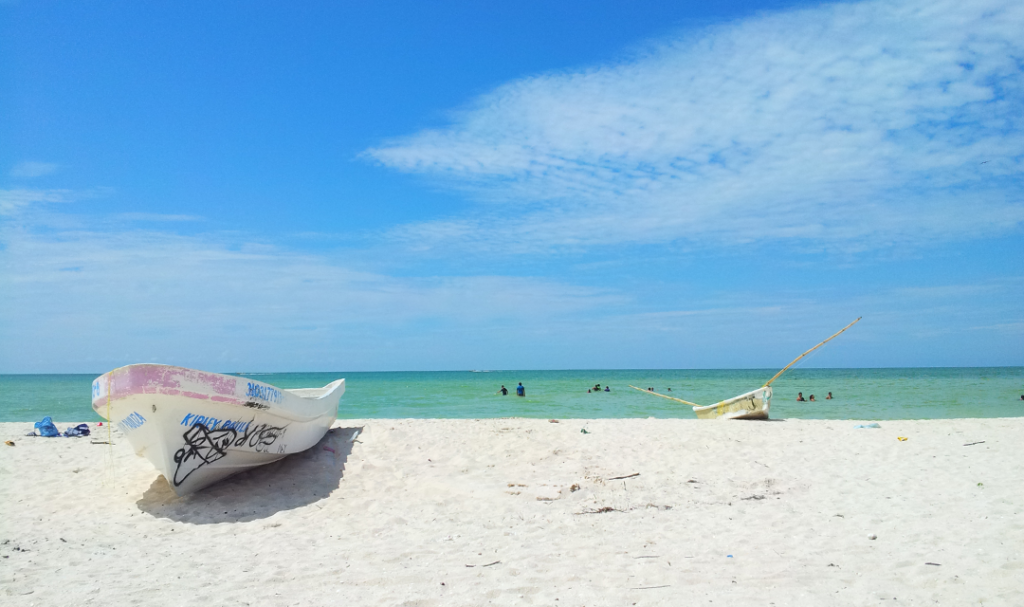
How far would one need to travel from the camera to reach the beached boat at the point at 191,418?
259 inches

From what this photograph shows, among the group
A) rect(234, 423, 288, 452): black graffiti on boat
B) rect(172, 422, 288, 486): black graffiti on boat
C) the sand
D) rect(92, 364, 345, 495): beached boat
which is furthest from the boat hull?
rect(172, 422, 288, 486): black graffiti on boat

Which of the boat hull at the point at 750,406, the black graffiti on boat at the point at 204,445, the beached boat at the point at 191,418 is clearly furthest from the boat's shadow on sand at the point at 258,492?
the boat hull at the point at 750,406

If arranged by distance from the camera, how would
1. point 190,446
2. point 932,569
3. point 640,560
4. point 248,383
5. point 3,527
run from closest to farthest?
point 932,569
point 640,560
point 3,527
point 190,446
point 248,383

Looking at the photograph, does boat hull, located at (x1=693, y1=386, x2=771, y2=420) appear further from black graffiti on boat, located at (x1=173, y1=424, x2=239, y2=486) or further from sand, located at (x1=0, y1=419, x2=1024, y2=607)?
black graffiti on boat, located at (x1=173, y1=424, x2=239, y2=486)

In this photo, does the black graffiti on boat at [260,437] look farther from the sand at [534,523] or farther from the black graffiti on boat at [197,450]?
the sand at [534,523]

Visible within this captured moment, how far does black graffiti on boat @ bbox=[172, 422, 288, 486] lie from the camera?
6961mm

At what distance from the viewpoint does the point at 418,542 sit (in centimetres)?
587

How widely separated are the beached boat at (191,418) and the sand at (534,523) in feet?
1.47

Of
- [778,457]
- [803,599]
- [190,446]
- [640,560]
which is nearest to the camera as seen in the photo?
[803,599]

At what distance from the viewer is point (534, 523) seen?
6395mm

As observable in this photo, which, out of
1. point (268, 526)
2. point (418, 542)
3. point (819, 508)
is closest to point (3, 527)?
point (268, 526)

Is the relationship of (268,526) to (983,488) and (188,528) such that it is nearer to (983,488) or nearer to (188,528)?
(188,528)

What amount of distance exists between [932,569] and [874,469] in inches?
167

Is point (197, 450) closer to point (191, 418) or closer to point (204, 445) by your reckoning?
point (204, 445)
